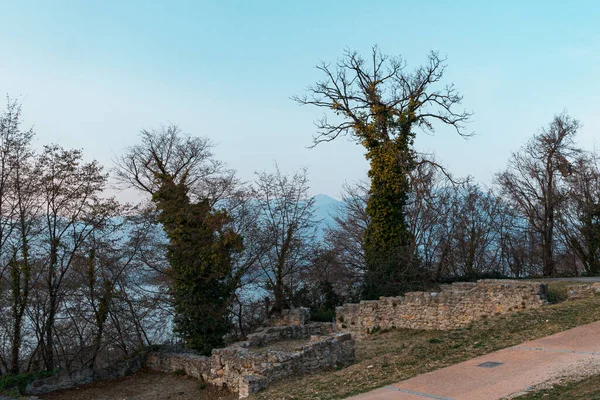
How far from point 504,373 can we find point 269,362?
6.54m

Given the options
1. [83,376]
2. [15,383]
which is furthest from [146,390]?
[15,383]

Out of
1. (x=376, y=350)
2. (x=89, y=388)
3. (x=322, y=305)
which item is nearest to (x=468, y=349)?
(x=376, y=350)

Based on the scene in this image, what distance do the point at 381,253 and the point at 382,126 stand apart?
6.04m

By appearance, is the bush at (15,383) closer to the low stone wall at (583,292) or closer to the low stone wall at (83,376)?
the low stone wall at (83,376)

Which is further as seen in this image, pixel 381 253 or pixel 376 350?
pixel 381 253

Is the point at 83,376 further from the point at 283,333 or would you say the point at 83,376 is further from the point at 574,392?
the point at 574,392

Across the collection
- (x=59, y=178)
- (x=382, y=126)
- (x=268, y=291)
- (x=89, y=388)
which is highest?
(x=382, y=126)

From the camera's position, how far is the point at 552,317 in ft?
37.0

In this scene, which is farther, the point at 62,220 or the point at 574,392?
the point at 62,220

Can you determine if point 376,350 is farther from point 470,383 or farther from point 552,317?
point 470,383

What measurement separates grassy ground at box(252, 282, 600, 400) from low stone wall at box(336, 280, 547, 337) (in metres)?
2.45

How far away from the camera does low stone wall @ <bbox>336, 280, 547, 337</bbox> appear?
15289 mm

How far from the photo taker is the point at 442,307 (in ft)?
54.7

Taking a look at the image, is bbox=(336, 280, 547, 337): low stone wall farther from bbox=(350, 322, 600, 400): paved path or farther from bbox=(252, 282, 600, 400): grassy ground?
bbox=(350, 322, 600, 400): paved path
